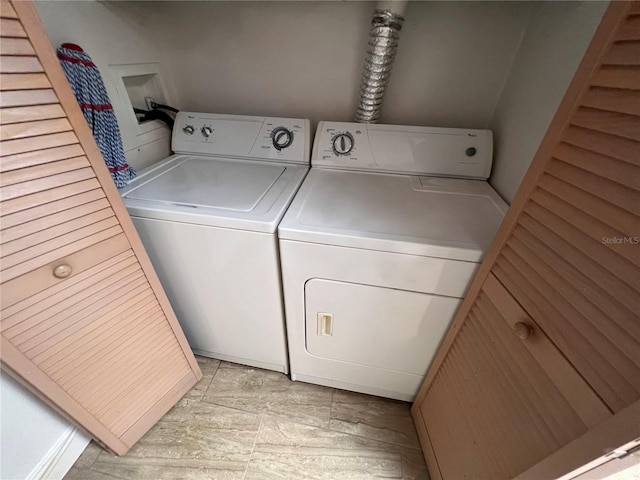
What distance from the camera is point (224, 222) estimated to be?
3.06 ft

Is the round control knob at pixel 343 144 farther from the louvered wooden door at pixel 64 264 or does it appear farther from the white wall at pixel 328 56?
the louvered wooden door at pixel 64 264

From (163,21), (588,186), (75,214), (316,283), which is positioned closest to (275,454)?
(316,283)

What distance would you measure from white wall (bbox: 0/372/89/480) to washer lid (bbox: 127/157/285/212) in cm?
76

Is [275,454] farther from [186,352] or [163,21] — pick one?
[163,21]

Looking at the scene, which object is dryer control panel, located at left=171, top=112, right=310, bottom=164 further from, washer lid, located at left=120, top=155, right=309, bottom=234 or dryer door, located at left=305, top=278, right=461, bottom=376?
dryer door, located at left=305, top=278, right=461, bottom=376

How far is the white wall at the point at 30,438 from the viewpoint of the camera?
889mm

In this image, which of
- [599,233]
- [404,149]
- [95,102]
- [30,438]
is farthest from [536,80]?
[30,438]

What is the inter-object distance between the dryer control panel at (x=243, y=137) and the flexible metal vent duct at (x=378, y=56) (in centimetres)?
31

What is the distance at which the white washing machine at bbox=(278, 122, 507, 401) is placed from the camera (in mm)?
870

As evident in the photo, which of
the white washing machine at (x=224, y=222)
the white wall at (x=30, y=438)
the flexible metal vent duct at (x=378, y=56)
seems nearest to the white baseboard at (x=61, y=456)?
the white wall at (x=30, y=438)

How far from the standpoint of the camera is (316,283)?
0.99m

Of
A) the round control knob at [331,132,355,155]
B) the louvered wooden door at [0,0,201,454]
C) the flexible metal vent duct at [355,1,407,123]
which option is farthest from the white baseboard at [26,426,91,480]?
the flexible metal vent duct at [355,1,407,123]

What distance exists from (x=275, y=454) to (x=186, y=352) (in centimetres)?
60

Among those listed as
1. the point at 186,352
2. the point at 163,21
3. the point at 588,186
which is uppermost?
the point at 163,21
